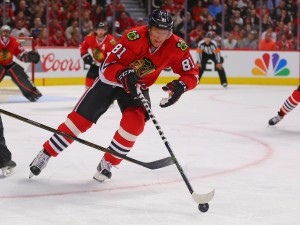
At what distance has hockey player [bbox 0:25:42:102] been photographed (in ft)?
26.6

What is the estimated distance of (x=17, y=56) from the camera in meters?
8.08

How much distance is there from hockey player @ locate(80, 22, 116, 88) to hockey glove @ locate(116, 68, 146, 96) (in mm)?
4635

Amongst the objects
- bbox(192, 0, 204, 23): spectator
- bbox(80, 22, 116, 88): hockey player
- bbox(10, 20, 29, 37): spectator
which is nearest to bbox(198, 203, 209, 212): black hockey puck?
bbox(80, 22, 116, 88): hockey player

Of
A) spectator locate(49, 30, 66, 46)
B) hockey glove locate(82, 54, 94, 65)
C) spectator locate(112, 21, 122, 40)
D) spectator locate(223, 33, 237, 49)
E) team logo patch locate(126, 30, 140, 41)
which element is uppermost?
team logo patch locate(126, 30, 140, 41)

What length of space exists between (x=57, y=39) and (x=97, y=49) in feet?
10.3

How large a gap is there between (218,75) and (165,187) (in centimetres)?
853

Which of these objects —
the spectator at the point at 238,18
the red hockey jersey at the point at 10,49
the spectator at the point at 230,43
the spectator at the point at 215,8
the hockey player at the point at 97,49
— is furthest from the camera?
the spectator at the point at 215,8

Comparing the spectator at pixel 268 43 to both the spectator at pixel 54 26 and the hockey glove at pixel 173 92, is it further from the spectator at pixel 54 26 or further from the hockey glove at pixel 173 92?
the hockey glove at pixel 173 92

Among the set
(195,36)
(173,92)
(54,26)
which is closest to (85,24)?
(54,26)

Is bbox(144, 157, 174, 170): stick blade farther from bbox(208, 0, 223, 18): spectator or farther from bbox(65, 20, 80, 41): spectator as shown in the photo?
bbox(208, 0, 223, 18): spectator

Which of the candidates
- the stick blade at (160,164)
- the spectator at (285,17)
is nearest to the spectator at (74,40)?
the spectator at (285,17)

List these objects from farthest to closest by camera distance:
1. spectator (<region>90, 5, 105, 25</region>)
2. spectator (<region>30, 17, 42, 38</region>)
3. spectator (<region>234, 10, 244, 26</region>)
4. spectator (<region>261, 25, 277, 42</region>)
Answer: spectator (<region>234, 10, 244, 26</region>) < spectator (<region>261, 25, 277, 42</region>) < spectator (<region>90, 5, 105, 25</region>) < spectator (<region>30, 17, 42, 38</region>)

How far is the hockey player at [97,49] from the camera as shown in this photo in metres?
8.22

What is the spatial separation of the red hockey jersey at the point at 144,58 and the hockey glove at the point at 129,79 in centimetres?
10
